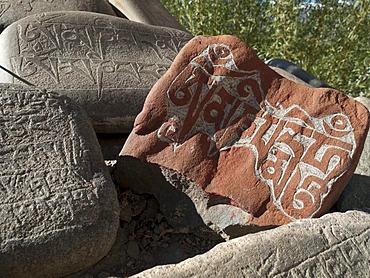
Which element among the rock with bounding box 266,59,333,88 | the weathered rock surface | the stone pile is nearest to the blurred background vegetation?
the rock with bounding box 266,59,333,88

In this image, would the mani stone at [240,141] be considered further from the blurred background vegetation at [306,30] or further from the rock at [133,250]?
the blurred background vegetation at [306,30]

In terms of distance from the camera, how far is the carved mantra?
1817 mm

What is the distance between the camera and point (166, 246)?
1.86 m

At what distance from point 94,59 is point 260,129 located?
850mm

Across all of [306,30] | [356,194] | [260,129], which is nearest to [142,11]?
[260,129]

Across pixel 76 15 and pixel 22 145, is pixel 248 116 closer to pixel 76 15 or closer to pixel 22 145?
pixel 22 145

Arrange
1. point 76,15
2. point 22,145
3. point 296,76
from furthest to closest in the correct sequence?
point 296,76, point 76,15, point 22,145

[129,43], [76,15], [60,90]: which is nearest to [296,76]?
[129,43]

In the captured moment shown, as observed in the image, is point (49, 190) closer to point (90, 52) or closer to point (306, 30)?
point (90, 52)

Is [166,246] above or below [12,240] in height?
below

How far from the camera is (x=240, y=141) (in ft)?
6.23

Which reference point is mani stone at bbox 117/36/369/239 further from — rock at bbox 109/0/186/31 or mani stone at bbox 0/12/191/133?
rock at bbox 109/0/186/31

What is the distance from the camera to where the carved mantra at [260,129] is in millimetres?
1817

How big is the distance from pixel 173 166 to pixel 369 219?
591mm
